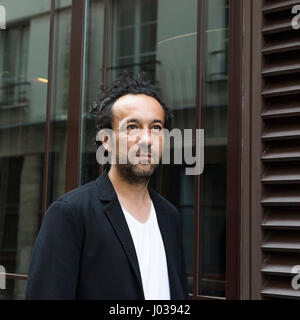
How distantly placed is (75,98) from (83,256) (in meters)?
2.69

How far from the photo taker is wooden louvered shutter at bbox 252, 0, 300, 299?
2867mm

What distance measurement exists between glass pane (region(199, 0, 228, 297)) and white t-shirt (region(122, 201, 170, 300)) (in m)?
1.53

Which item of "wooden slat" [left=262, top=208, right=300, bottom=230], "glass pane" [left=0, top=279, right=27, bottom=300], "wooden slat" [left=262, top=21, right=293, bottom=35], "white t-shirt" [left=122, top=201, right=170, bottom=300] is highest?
"wooden slat" [left=262, top=21, right=293, bottom=35]

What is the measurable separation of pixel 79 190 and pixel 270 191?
1.53m

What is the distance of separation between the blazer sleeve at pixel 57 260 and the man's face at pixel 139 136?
0.30m

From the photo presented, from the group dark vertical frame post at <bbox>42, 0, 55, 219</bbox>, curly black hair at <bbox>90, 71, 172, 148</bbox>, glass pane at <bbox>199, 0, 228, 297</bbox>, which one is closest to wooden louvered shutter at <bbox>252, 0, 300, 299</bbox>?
glass pane at <bbox>199, 0, 228, 297</bbox>

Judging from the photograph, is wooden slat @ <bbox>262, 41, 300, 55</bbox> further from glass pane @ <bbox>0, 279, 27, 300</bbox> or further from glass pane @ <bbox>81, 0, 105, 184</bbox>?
glass pane @ <bbox>0, 279, 27, 300</bbox>

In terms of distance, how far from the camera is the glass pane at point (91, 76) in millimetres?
4172

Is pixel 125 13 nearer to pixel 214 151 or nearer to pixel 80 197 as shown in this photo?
pixel 214 151
